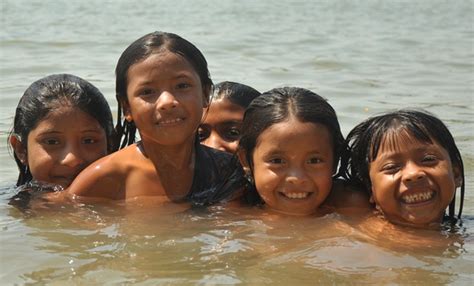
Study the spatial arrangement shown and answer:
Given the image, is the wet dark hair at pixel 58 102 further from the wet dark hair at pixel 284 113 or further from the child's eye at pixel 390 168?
the child's eye at pixel 390 168

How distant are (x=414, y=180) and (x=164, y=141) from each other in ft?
4.26

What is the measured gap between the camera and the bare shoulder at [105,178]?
15.2 ft

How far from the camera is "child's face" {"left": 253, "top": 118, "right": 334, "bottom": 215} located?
434 cm

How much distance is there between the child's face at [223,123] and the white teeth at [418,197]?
54.3 inches

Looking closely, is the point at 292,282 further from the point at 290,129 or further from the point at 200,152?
the point at 200,152

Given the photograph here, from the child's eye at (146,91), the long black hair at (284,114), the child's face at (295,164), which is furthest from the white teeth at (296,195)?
the child's eye at (146,91)

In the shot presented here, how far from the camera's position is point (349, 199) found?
4.60 m

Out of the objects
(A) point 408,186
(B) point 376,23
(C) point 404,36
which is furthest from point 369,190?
(B) point 376,23

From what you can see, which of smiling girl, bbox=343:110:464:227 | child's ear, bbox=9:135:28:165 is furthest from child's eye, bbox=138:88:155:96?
smiling girl, bbox=343:110:464:227

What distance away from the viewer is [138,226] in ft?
14.3

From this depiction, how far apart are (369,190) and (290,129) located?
57cm

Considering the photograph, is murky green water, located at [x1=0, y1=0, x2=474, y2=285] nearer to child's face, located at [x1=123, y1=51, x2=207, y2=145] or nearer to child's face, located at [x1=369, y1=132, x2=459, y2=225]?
child's face, located at [x1=369, y1=132, x2=459, y2=225]

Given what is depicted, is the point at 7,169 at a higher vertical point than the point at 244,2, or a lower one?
lower

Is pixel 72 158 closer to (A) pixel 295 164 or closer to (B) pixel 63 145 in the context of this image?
(B) pixel 63 145
